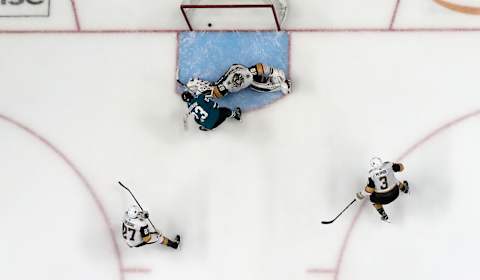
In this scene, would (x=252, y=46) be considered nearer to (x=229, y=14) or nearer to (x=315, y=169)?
(x=229, y=14)

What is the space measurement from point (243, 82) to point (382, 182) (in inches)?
45.5

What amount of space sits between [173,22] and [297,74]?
A: 0.99m

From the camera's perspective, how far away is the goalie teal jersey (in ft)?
16.1

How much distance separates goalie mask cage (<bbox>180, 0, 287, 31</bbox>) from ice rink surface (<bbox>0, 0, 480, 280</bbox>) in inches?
3.3

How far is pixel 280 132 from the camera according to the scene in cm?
517

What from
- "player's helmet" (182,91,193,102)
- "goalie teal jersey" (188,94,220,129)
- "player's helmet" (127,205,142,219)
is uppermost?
"player's helmet" (182,91,193,102)

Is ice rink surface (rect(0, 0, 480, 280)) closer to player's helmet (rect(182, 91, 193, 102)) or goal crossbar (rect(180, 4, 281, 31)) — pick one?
goal crossbar (rect(180, 4, 281, 31))

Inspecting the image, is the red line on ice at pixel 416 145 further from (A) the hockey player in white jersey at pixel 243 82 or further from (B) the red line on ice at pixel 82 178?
(B) the red line on ice at pixel 82 178

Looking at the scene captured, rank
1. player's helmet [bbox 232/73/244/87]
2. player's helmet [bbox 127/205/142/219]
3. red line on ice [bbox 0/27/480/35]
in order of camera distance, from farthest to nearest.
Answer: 1. red line on ice [bbox 0/27/480/35]
2. player's helmet [bbox 232/73/244/87]
3. player's helmet [bbox 127/205/142/219]

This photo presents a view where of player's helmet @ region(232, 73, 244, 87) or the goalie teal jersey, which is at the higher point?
player's helmet @ region(232, 73, 244, 87)

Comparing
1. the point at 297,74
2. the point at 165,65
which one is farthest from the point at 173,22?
the point at 297,74

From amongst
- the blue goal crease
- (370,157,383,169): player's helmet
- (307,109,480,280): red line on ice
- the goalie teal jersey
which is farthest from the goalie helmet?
(307,109,480,280): red line on ice

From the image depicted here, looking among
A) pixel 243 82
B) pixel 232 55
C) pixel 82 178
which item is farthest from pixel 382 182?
pixel 82 178

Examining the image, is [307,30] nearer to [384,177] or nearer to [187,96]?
[187,96]
